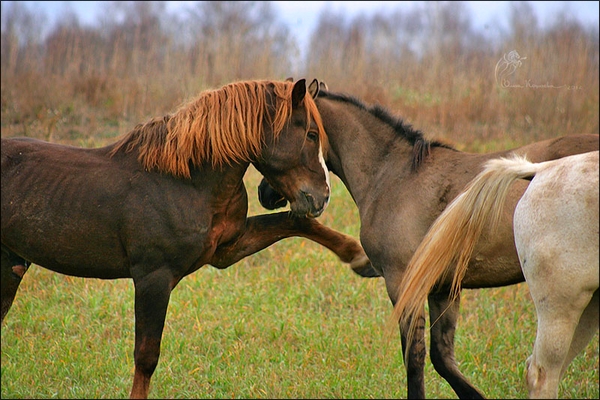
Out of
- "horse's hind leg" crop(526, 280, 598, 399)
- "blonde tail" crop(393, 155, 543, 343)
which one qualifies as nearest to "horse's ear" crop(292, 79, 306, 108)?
"blonde tail" crop(393, 155, 543, 343)

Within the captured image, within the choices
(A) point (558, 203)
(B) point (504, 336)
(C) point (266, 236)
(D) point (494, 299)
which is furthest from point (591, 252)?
(D) point (494, 299)

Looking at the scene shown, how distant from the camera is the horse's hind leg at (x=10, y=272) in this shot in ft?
13.1

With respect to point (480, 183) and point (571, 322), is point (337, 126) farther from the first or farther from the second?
point (571, 322)

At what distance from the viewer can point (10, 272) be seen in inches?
158

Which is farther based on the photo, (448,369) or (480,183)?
(448,369)

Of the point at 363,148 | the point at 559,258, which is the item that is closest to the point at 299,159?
the point at 363,148

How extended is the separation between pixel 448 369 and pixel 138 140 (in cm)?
238

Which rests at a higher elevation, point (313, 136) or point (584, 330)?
point (313, 136)

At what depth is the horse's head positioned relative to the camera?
3637mm

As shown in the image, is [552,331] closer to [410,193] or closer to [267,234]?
[410,193]

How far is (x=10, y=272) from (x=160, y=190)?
126 cm

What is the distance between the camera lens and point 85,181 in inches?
144

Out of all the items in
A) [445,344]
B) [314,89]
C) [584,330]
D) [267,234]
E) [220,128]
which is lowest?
[445,344]

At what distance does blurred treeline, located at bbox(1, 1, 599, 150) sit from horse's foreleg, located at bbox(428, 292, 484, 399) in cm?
617
